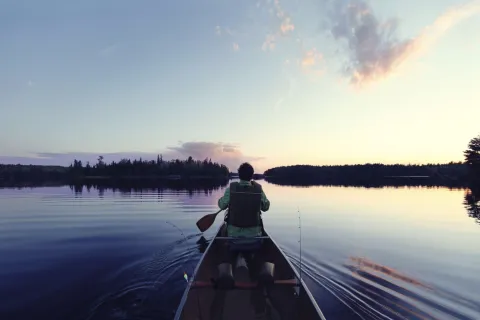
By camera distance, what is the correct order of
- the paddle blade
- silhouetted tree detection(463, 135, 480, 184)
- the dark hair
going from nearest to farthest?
the dark hair
the paddle blade
silhouetted tree detection(463, 135, 480, 184)

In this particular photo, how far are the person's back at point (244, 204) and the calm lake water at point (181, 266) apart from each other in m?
2.27

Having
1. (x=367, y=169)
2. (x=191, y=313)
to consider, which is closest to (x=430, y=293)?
(x=191, y=313)

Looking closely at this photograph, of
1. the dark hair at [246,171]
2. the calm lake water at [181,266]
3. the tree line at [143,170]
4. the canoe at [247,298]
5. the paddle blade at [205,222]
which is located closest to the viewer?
the canoe at [247,298]

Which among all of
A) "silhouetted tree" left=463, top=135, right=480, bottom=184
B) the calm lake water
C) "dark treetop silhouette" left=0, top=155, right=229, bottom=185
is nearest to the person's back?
the calm lake water

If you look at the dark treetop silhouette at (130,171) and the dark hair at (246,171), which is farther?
the dark treetop silhouette at (130,171)

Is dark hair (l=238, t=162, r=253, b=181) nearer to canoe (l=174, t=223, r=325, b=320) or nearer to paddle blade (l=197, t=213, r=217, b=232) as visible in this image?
canoe (l=174, t=223, r=325, b=320)

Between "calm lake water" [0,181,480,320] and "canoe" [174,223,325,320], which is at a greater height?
"canoe" [174,223,325,320]

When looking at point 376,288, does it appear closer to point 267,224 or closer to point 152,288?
point 152,288

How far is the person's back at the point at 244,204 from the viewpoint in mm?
7316

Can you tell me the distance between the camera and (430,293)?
8008mm

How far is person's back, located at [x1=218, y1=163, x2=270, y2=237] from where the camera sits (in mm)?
7316

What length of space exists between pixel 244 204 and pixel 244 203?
0.04 m

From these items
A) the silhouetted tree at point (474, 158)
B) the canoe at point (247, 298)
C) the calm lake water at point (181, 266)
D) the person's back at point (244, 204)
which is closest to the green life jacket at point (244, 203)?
the person's back at point (244, 204)

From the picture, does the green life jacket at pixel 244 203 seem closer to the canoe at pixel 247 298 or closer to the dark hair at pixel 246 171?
the dark hair at pixel 246 171
